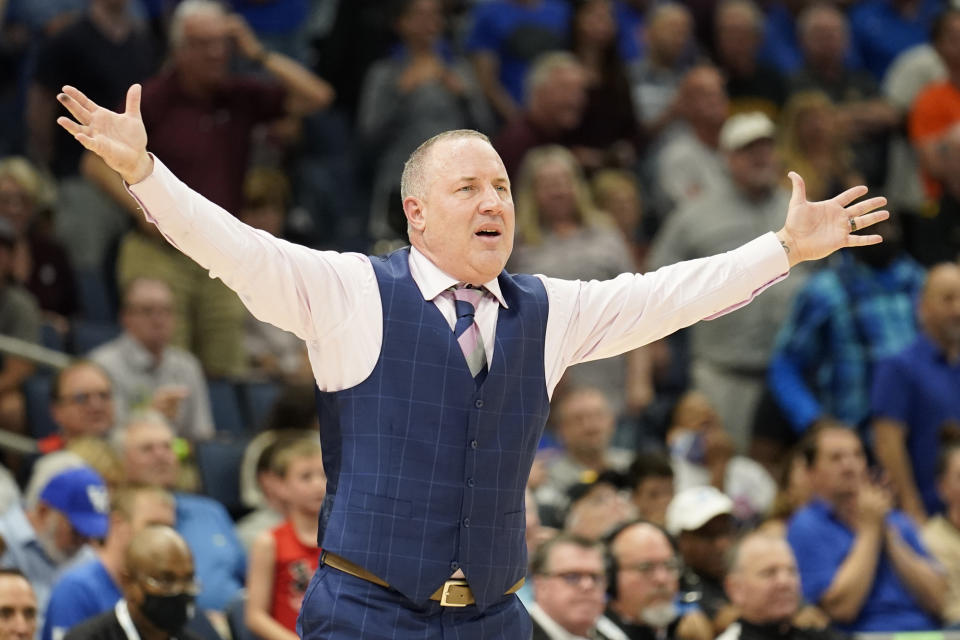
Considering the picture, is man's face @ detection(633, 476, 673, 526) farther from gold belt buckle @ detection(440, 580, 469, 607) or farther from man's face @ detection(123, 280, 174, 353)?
gold belt buckle @ detection(440, 580, 469, 607)

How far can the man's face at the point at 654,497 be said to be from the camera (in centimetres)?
677

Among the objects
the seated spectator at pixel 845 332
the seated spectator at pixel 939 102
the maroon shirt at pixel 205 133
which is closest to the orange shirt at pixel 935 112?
the seated spectator at pixel 939 102

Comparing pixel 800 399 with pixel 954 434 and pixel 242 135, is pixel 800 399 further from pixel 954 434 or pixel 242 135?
pixel 242 135

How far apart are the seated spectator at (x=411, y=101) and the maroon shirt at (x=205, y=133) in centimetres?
100

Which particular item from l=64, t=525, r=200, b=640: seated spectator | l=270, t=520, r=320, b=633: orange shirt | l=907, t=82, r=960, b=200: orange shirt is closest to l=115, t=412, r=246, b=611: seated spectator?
l=270, t=520, r=320, b=633: orange shirt

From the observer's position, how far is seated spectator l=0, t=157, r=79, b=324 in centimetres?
816

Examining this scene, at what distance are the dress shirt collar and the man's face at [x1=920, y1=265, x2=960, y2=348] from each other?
15.0 ft

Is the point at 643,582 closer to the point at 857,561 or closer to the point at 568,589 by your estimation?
the point at 568,589

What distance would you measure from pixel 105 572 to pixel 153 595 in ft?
1.79

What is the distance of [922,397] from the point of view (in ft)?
25.0

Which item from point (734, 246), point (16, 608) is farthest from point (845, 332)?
point (16, 608)

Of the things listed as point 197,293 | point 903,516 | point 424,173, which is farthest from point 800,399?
point 424,173

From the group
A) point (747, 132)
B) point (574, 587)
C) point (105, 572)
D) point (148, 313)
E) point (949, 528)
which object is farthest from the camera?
point (747, 132)

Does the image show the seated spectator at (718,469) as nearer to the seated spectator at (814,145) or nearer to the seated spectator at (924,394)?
the seated spectator at (924,394)
